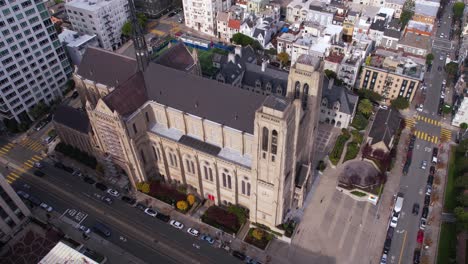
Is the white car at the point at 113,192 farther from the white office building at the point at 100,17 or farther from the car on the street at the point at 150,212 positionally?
the white office building at the point at 100,17

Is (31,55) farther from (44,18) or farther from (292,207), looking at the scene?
(292,207)

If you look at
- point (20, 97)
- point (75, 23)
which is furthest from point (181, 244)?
point (75, 23)

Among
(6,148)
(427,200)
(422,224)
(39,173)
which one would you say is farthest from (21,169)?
(427,200)

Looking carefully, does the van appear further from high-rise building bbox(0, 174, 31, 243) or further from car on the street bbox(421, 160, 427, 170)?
car on the street bbox(421, 160, 427, 170)

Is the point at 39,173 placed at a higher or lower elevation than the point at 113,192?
higher

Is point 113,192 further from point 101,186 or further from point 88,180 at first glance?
point 88,180
